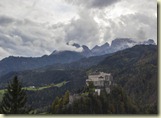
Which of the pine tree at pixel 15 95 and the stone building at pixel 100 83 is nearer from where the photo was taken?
the pine tree at pixel 15 95

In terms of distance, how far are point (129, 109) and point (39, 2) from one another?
261 centimetres

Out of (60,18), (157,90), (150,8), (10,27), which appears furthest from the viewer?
(10,27)

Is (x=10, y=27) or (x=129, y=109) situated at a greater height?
(x=10, y=27)

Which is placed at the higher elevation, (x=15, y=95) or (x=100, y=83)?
(x=100, y=83)

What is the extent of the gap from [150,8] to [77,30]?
172 centimetres

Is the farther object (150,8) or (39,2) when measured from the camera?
(39,2)

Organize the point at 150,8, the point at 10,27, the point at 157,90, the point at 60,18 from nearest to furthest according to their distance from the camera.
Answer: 1. the point at 157,90
2. the point at 150,8
3. the point at 60,18
4. the point at 10,27

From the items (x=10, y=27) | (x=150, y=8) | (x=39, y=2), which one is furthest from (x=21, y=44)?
(x=150, y=8)

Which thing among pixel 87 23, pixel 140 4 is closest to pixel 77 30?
pixel 87 23

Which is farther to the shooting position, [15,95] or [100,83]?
[100,83]

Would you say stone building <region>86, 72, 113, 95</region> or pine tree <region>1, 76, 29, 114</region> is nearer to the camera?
pine tree <region>1, 76, 29, 114</region>

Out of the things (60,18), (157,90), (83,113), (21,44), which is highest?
(60,18)

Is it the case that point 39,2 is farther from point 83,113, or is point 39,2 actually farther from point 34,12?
point 83,113

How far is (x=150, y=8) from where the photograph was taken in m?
5.46
